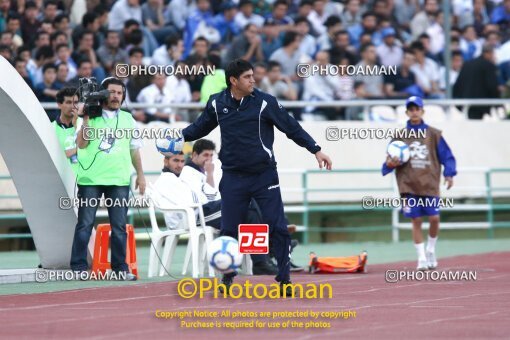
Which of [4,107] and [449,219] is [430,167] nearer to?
[4,107]

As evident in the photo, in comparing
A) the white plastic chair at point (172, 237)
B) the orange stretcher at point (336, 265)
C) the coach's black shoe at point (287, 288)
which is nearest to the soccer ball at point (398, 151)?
the orange stretcher at point (336, 265)

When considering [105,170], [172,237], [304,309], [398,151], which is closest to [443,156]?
[398,151]

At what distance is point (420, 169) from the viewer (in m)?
17.4

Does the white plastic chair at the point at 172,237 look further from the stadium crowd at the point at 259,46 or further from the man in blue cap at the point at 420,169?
the stadium crowd at the point at 259,46

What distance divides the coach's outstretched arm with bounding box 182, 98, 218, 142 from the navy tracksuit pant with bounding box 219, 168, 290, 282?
0.52 m

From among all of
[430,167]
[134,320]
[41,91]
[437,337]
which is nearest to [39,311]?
[134,320]

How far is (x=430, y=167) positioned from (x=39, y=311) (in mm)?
6768

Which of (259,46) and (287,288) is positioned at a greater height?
(259,46)

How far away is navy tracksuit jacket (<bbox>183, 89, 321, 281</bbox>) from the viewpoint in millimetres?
13406

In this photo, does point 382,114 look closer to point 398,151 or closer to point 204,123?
point 398,151

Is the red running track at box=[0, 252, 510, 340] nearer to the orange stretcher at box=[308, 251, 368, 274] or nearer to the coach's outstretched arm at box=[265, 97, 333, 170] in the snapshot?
the orange stretcher at box=[308, 251, 368, 274]

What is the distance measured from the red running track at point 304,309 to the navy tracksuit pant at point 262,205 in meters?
0.62

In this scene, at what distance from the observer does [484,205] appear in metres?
25.3

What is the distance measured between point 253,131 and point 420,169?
14.6 feet
